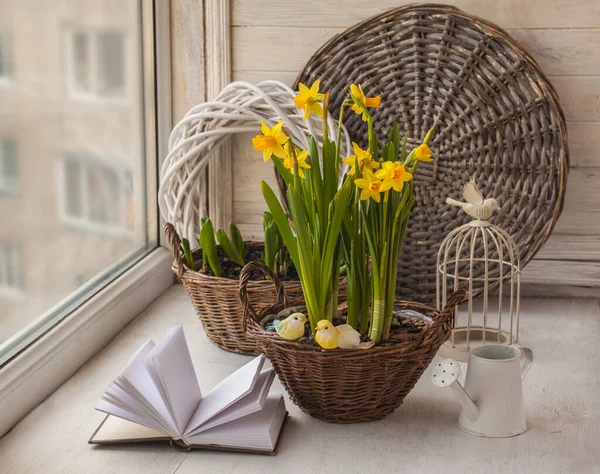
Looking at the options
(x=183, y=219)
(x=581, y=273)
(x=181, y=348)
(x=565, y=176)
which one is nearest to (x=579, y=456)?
(x=181, y=348)

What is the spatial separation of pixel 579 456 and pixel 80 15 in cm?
118

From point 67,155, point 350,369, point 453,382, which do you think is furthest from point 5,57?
point 453,382

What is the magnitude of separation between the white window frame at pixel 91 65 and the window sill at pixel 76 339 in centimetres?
38

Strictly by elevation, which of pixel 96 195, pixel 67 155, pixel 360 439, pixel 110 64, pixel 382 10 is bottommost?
pixel 360 439

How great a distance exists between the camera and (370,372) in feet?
3.89

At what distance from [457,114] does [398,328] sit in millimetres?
677

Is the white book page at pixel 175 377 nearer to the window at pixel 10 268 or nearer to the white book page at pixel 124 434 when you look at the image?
the white book page at pixel 124 434

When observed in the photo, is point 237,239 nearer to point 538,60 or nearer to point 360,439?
point 360,439

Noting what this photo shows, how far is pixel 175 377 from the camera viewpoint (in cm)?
119

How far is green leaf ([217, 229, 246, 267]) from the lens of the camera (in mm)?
1529

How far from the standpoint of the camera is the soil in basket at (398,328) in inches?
48.3

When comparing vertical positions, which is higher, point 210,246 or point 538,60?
point 538,60

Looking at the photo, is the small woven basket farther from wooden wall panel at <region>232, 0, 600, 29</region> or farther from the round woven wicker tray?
wooden wall panel at <region>232, 0, 600, 29</region>

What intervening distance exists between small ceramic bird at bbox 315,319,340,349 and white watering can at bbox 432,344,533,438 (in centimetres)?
15
